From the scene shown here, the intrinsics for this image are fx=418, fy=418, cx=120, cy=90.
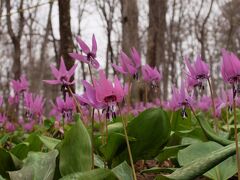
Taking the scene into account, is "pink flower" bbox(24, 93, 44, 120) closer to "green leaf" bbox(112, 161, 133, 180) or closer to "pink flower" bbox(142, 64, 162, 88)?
"pink flower" bbox(142, 64, 162, 88)

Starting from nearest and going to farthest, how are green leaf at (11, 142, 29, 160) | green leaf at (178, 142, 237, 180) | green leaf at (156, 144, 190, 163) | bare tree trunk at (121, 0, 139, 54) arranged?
green leaf at (178, 142, 237, 180), green leaf at (156, 144, 190, 163), green leaf at (11, 142, 29, 160), bare tree trunk at (121, 0, 139, 54)

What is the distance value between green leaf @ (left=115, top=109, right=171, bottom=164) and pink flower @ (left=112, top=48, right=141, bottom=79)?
11.2 inches

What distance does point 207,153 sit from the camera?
1.42 meters

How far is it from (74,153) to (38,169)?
0.12m

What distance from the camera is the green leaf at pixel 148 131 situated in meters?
1.56

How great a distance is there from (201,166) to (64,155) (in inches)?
17.4

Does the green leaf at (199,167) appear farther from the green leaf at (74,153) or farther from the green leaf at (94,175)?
the green leaf at (74,153)

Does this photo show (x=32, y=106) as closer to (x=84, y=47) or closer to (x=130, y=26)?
(x=84, y=47)

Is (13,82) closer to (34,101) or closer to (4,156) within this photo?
(34,101)

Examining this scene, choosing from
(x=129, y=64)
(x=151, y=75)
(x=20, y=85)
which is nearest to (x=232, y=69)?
(x=129, y=64)

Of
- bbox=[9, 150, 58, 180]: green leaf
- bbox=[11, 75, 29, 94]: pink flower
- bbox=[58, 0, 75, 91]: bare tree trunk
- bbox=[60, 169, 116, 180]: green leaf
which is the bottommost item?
bbox=[9, 150, 58, 180]: green leaf

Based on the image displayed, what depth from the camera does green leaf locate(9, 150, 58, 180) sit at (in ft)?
3.87

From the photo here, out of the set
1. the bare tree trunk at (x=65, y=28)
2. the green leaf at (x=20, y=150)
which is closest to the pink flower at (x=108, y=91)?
the green leaf at (x=20, y=150)

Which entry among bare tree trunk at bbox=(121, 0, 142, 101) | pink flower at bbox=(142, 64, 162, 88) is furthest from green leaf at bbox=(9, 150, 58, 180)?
bare tree trunk at bbox=(121, 0, 142, 101)
